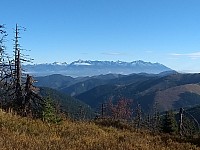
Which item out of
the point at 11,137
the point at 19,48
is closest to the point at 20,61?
the point at 19,48

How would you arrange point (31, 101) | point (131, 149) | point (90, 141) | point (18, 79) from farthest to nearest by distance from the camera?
point (18, 79) < point (31, 101) < point (90, 141) < point (131, 149)

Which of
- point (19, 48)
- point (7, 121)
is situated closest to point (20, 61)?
point (19, 48)

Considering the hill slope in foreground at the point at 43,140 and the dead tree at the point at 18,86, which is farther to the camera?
the dead tree at the point at 18,86

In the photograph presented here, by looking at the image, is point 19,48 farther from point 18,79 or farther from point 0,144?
point 0,144

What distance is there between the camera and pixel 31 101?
34750 millimetres

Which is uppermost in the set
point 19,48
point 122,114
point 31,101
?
point 19,48

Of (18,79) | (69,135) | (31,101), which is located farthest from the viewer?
(18,79)

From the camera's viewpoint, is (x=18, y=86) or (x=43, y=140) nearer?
(x=43, y=140)

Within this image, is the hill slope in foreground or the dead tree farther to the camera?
the dead tree

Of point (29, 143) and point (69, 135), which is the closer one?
point (29, 143)

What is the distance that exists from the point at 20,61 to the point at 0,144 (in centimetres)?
3209

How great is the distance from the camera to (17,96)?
117ft

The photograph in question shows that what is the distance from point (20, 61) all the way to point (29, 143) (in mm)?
31645

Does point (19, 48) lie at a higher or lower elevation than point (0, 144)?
higher
